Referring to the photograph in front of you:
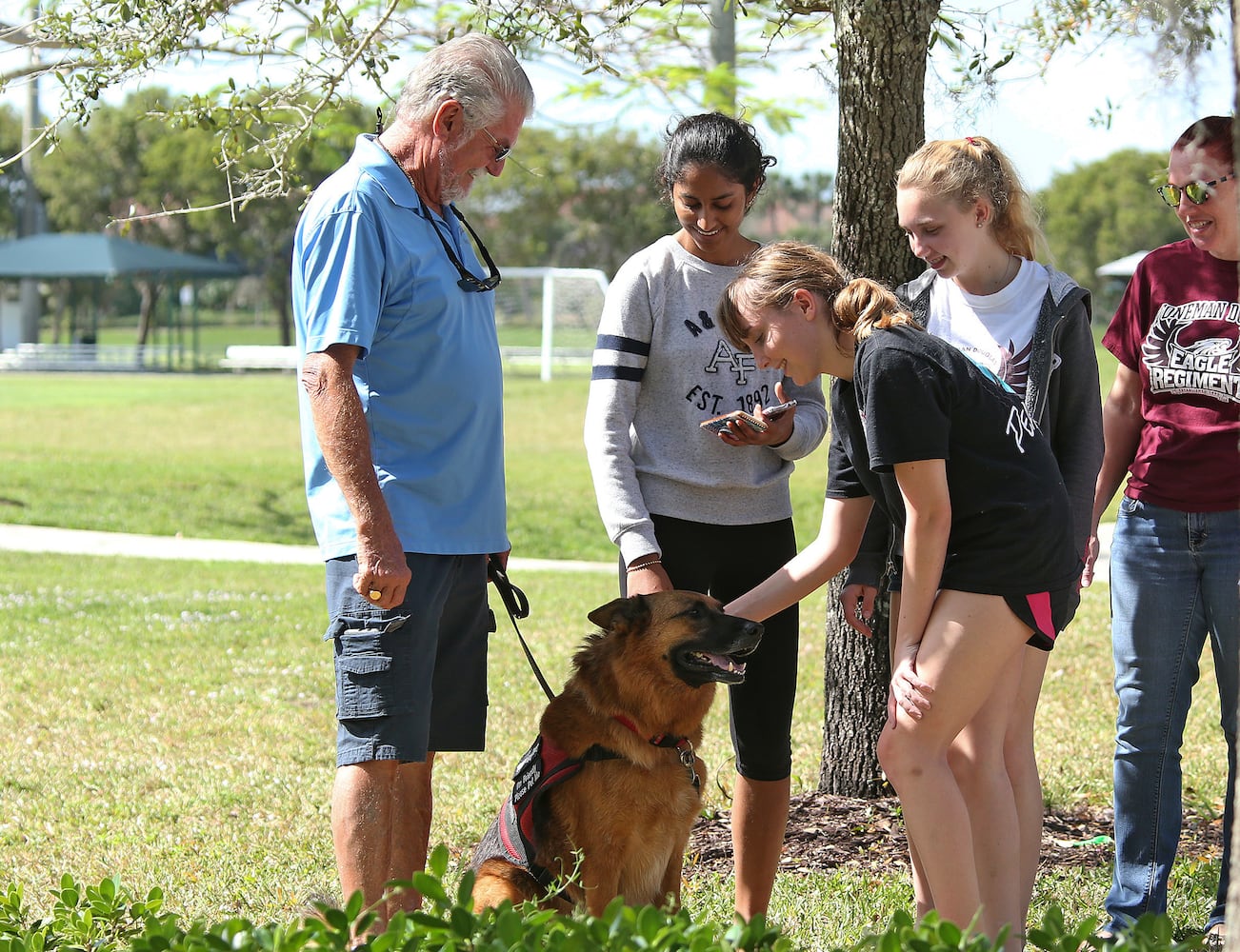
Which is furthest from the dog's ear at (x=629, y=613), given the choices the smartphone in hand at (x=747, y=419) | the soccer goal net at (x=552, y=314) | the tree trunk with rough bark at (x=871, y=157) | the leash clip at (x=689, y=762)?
the soccer goal net at (x=552, y=314)

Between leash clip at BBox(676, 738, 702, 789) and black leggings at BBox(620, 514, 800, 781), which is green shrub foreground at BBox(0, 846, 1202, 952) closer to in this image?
leash clip at BBox(676, 738, 702, 789)

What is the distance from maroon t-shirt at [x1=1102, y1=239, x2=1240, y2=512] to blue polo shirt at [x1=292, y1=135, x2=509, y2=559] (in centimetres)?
188

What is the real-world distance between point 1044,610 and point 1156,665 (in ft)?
2.91

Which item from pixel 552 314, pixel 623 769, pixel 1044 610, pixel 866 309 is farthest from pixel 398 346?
pixel 552 314

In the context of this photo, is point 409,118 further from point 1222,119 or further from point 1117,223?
point 1117,223

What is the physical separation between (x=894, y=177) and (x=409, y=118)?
2106mm

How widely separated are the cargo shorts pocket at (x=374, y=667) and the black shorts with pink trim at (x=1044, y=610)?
143 centimetres

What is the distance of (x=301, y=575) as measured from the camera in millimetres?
12367

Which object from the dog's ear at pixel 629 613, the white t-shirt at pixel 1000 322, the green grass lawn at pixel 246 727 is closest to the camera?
the white t-shirt at pixel 1000 322

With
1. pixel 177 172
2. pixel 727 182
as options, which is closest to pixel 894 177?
pixel 727 182

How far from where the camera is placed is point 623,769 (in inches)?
137

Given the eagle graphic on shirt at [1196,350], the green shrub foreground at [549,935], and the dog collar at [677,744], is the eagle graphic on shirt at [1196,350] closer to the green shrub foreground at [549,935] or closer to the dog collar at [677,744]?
the dog collar at [677,744]

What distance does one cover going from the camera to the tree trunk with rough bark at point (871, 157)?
15.2ft

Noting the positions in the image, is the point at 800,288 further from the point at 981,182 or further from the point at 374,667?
the point at 374,667
